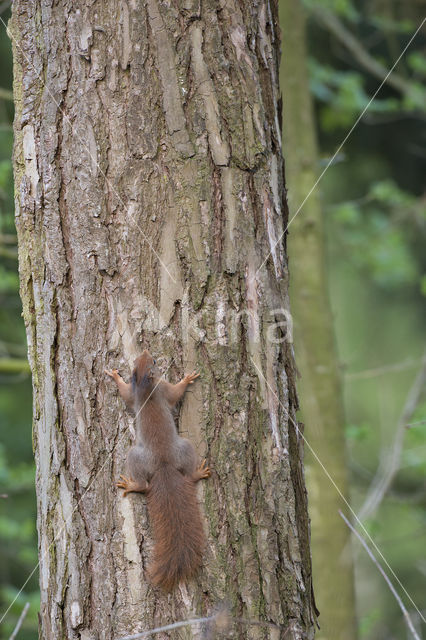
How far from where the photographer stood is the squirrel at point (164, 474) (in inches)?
59.4

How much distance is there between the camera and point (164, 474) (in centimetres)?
157

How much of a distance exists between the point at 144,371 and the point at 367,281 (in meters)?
6.70

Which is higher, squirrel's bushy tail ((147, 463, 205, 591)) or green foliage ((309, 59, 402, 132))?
green foliage ((309, 59, 402, 132))

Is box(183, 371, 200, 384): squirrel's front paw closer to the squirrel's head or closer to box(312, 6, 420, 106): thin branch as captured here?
the squirrel's head

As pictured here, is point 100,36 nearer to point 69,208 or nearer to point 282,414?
point 69,208

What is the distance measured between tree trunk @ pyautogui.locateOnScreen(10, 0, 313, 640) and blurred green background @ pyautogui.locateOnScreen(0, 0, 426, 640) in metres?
2.70

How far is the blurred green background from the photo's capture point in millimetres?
5254

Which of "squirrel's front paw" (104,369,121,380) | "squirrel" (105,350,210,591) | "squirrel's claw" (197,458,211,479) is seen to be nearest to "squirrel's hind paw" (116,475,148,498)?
"squirrel" (105,350,210,591)

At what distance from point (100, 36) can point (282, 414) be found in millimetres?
1079

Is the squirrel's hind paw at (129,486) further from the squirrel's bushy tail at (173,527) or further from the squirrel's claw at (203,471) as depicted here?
the squirrel's claw at (203,471)

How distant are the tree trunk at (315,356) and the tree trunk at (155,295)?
7.45 feet

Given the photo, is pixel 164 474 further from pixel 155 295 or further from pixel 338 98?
pixel 338 98

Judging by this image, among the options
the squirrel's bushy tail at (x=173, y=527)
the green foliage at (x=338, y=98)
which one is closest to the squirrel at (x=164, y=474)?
the squirrel's bushy tail at (x=173, y=527)

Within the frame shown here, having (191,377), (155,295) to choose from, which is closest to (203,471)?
(191,377)
